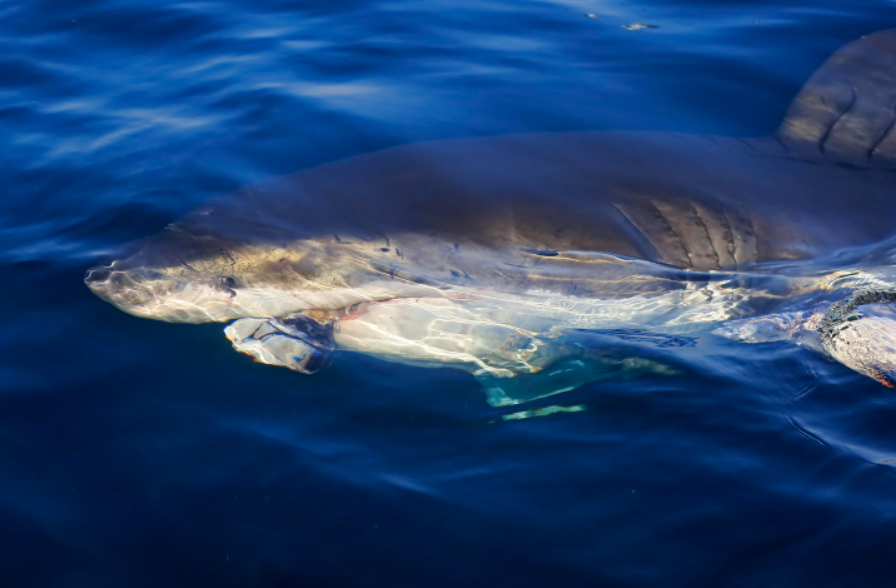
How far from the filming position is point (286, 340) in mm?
3180

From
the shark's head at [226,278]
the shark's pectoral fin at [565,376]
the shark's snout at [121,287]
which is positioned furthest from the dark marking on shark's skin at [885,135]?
the shark's snout at [121,287]

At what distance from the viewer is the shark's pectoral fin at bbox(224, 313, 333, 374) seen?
3.12m

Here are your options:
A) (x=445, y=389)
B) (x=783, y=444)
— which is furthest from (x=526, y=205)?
(x=783, y=444)

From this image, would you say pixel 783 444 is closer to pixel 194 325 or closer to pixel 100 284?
pixel 194 325

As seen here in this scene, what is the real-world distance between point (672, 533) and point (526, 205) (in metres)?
1.59

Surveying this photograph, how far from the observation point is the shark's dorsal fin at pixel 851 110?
4211mm

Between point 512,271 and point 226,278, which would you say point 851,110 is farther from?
point 226,278

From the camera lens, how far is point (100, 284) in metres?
3.35

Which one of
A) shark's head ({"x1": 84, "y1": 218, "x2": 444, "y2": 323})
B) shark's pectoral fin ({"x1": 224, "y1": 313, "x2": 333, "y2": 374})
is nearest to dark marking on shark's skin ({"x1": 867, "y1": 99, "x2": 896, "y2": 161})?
shark's head ({"x1": 84, "y1": 218, "x2": 444, "y2": 323})

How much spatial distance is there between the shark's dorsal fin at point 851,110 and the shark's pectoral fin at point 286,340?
8.97 feet

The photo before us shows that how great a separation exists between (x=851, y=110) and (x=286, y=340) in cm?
349

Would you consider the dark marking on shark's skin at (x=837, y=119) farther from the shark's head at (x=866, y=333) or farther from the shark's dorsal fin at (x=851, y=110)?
the shark's head at (x=866, y=333)

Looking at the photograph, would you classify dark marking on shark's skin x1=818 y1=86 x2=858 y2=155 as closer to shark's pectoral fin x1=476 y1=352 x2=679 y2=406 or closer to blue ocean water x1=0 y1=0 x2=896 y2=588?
blue ocean water x1=0 y1=0 x2=896 y2=588

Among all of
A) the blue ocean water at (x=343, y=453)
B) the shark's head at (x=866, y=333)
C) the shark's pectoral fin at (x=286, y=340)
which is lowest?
the blue ocean water at (x=343, y=453)
